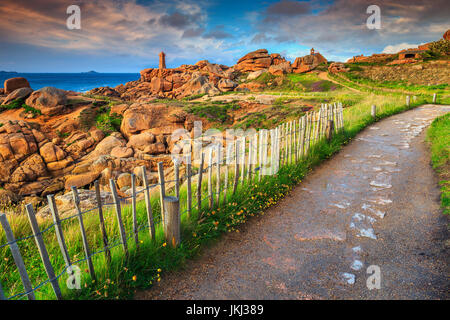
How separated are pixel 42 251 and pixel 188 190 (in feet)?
6.40

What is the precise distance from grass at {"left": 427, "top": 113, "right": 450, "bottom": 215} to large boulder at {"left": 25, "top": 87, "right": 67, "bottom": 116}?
28.8 meters

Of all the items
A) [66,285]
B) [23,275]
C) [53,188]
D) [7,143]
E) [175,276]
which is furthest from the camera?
[7,143]

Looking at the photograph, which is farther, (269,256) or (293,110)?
(293,110)

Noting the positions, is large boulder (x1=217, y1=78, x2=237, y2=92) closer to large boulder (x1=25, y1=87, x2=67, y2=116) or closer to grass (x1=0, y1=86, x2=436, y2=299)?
large boulder (x1=25, y1=87, x2=67, y2=116)

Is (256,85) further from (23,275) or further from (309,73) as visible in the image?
(23,275)

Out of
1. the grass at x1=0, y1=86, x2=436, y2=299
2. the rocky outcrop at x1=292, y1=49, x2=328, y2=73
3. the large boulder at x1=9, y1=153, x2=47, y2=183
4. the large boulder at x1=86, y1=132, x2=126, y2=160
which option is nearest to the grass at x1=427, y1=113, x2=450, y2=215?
the grass at x1=0, y1=86, x2=436, y2=299

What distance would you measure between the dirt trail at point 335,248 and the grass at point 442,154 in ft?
0.54

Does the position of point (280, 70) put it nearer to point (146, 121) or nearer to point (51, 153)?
point (146, 121)

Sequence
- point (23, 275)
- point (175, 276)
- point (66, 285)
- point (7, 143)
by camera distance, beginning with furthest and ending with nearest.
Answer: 1. point (7, 143)
2. point (175, 276)
3. point (66, 285)
4. point (23, 275)

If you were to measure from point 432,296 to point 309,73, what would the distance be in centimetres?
6137

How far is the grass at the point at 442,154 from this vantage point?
17.3ft

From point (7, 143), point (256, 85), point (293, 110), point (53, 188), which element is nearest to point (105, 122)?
point (7, 143)

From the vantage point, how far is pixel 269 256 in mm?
3842
